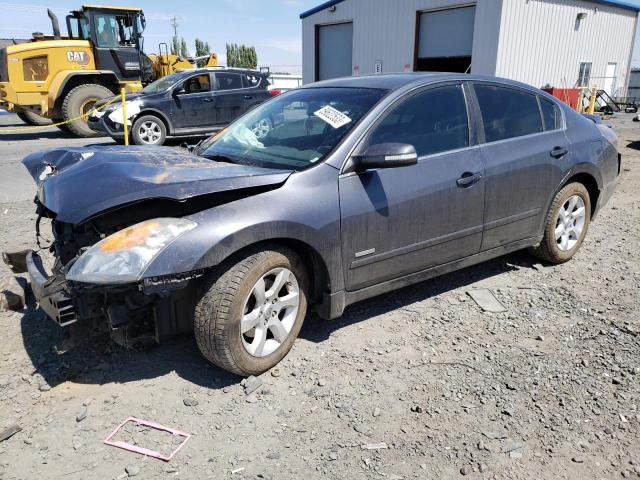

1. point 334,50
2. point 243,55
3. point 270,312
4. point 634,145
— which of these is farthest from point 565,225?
point 243,55

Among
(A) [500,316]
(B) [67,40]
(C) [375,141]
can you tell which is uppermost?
(B) [67,40]

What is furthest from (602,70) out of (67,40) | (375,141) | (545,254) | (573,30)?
(375,141)

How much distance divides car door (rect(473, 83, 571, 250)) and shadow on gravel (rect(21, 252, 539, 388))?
1.04m

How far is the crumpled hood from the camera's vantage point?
2.62 metres

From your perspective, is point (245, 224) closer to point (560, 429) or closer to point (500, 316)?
point (560, 429)

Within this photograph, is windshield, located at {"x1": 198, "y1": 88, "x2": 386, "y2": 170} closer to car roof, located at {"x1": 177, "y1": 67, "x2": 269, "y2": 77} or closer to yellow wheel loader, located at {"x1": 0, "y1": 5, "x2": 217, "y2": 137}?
car roof, located at {"x1": 177, "y1": 67, "x2": 269, "y2": 77}

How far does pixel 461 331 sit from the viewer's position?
3520 mm

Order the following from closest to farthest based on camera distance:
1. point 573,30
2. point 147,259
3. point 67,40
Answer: point 147,259, point 67,40, point 573,30

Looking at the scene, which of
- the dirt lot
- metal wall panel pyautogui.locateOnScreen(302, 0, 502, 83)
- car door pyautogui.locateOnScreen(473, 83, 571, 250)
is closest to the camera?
the dirt lot

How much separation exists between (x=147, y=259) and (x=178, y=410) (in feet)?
2.73

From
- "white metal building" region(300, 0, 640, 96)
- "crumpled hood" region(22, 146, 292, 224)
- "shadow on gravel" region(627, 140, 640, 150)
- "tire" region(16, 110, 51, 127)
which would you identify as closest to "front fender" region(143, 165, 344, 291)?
"crumpled hood" region(22, 146, 292, 224)

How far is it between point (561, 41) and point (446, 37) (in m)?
5.04

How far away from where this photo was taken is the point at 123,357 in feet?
10.4

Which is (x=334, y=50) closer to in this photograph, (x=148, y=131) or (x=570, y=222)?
(x=148, y=131)
